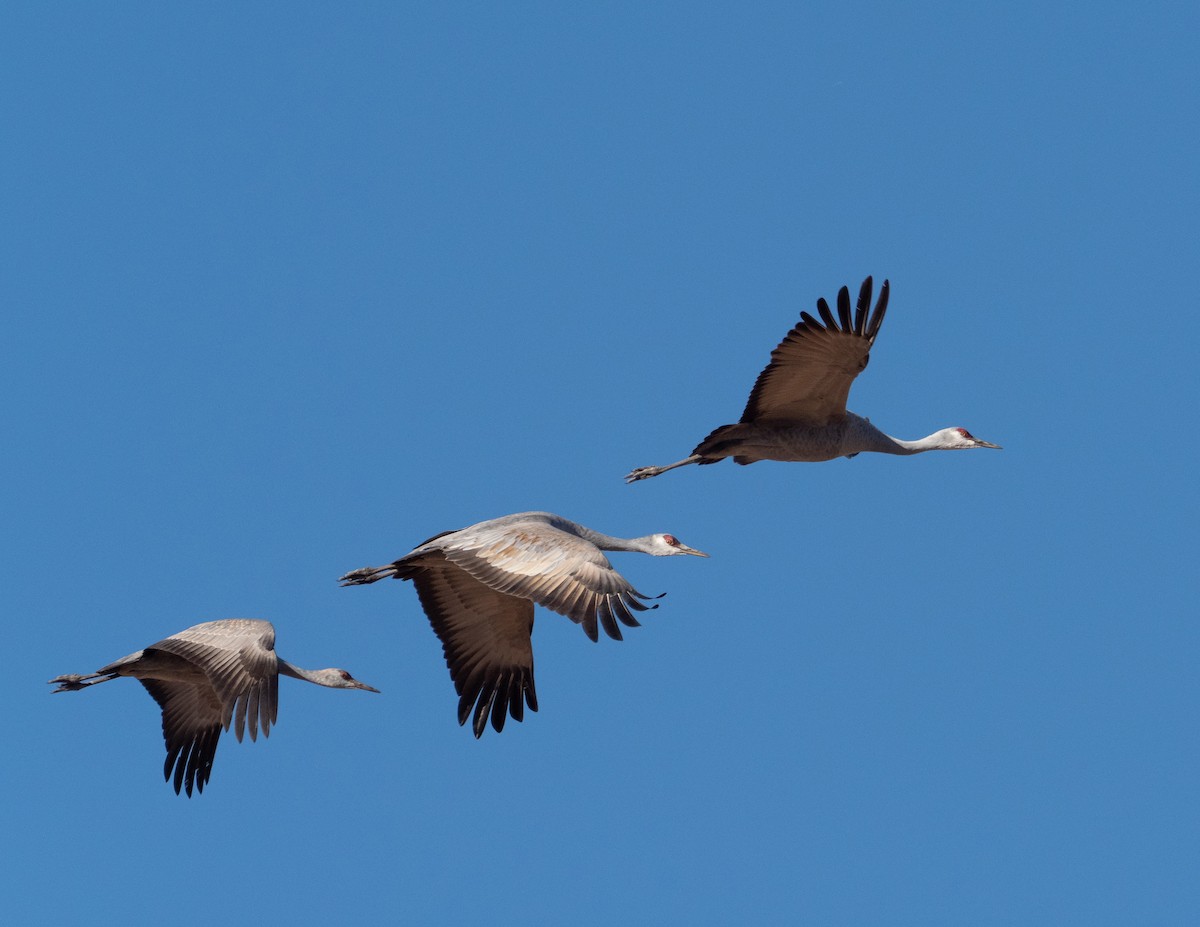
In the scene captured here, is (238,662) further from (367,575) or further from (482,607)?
(482,607)

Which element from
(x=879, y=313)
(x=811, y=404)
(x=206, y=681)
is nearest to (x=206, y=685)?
(x=206, y=681)

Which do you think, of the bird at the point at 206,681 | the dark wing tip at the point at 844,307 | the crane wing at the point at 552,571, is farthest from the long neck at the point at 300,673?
the dark wing tip at the point at 844,307

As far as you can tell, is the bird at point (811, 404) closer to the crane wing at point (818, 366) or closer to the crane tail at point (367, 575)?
the crane wing at point (818, 366)

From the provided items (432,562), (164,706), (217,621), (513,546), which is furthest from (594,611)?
(164,706)

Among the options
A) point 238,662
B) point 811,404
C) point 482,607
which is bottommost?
point 238,662

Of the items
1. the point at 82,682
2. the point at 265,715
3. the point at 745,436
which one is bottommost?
the point at 265,715

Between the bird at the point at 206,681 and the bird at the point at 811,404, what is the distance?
4.08 meters

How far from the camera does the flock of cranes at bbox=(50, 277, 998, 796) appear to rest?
45.6ft

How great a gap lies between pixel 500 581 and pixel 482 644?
7.00 feet

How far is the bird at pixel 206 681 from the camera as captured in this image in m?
14.3

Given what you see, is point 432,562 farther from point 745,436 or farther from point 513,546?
point 745,436

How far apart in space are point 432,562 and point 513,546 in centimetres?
157

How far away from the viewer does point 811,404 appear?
54.0 feet

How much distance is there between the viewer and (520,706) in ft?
51.2
